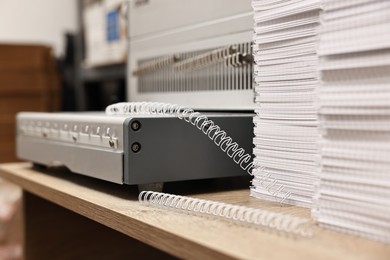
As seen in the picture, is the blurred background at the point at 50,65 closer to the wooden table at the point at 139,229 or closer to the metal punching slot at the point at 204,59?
A: the wooden table at the point at 139,229

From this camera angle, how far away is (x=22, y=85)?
1.85 m

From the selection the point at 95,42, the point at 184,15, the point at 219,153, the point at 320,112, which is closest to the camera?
the point at 320,112

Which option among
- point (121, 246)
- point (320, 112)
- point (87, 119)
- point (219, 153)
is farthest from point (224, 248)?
point (121, 246)

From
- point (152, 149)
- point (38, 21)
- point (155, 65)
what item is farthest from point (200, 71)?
point (38, 21)

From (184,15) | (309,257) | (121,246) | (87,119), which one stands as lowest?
(121,246)

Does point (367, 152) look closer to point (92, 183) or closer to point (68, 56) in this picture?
point (92, 183)

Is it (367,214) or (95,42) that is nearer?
(367,214)

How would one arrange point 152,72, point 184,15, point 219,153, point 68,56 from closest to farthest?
1. point 219,153
2. point 184,15
3. point 152,72
4. point 68,56

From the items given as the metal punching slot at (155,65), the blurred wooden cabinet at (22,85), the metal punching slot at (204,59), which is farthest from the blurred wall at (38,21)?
the metal punching slot at (204,59)

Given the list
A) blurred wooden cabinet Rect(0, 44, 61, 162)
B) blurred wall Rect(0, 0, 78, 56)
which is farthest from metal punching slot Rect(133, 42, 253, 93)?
blurred wall Rect(0, 0, 78, 56)

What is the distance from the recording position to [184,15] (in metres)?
0.99

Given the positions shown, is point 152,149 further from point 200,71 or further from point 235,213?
point 200,71

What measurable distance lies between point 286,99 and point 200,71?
12.3 inches

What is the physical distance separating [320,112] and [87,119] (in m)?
0.40
